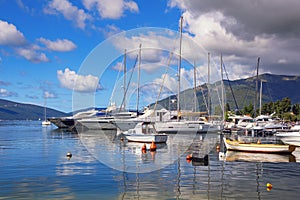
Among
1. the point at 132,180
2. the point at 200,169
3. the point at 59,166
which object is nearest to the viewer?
the point at 132,180

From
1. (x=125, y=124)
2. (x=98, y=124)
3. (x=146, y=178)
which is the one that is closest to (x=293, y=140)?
(x=146, y=178)

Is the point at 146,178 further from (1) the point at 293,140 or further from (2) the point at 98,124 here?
(2) the point at 98,124

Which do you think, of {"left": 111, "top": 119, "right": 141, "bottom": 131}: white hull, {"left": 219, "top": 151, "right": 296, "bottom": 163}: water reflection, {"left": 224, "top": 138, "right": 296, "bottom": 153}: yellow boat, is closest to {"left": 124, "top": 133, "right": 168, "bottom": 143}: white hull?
{"left": 224, "top": 138, "right": 296, "bottom": 153}: yellow boat

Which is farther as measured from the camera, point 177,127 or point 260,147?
point 177,127

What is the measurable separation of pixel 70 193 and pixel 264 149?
81.3 feet

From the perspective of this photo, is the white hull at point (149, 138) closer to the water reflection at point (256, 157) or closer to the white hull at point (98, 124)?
the water reflection at point (256, 157)

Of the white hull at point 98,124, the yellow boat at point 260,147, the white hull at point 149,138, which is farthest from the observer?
the white hull at point 98,124

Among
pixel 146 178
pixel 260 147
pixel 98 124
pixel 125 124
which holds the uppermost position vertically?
pixel 125 124

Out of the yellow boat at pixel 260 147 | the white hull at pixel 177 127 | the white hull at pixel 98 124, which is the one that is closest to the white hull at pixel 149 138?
the yellow boat at pixel 260 147

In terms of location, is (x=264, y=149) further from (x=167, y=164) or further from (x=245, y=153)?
(x=167, y=164)

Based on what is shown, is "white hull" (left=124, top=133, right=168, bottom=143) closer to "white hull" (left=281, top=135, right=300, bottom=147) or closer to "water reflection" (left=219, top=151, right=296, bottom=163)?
"water reflection" (left=219, top=151, right=296, bottom=163)

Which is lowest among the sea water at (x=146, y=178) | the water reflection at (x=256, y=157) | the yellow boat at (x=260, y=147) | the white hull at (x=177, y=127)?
the sea water at (x=146, y=178)

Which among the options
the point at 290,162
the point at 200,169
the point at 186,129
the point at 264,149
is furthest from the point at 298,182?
the point at 186,129

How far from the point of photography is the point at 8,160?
31.8 meters
